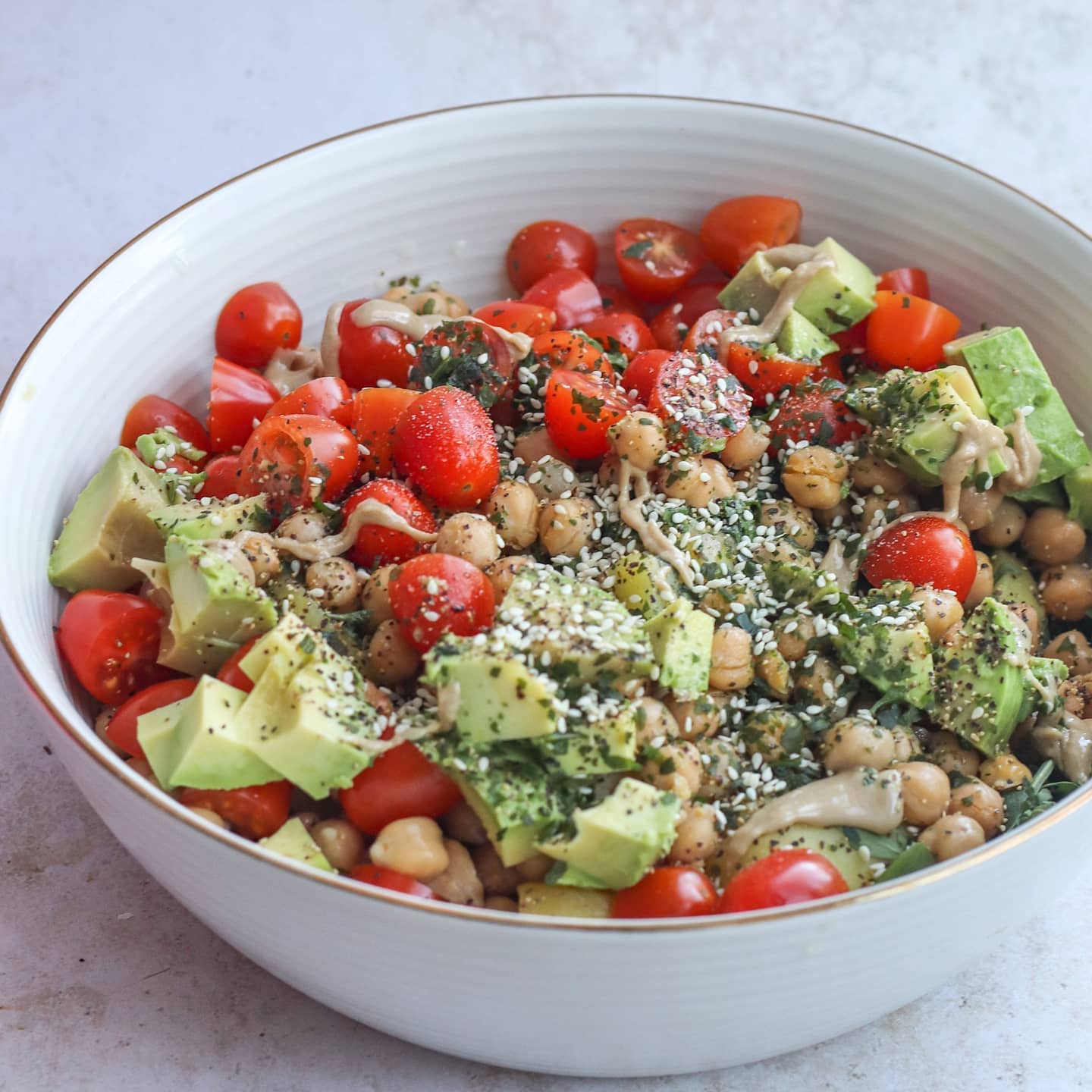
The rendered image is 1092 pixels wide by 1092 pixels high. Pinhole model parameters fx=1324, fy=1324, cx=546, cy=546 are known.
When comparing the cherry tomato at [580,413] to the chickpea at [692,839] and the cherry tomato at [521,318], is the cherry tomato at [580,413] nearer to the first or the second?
the cherry tomato at [521,318]

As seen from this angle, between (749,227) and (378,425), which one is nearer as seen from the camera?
(378,425)

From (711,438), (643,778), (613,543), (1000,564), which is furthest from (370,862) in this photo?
(1000,564)

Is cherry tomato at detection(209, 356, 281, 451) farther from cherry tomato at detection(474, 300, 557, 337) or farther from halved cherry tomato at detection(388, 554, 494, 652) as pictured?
halved cherry tomato at detection(388, 554, 494, 652)

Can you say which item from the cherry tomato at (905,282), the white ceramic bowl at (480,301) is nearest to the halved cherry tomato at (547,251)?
the white ceramic bowl at (480,301)

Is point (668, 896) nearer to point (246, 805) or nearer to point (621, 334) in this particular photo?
point (246, 805)

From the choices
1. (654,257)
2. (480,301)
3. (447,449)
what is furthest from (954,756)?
(480,301)

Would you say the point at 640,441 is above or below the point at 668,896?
above

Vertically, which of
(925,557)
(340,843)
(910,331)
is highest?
(910,331)
